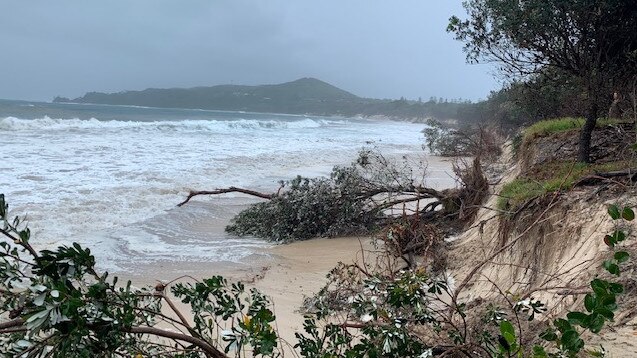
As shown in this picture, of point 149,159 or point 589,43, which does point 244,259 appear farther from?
point 149,159

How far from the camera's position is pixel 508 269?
17.4 ft

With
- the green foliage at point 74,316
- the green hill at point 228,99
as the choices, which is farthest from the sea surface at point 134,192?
the green hill at point 228,99

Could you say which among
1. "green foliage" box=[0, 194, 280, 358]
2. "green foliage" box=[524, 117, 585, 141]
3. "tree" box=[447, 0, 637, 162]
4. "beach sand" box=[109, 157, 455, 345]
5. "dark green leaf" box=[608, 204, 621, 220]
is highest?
"tree" box=[447, 0, 637, 162]

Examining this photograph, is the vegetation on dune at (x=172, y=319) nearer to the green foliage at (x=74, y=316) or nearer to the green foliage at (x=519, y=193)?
the green foliage at (x=74, y=316)

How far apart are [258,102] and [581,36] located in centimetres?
14687

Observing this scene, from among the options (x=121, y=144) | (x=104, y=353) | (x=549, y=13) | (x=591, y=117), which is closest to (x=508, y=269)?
(x=591, y=117)

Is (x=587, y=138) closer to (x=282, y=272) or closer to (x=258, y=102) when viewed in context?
(x=282, y=272)

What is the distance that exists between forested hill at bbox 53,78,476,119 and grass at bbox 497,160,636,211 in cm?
12183

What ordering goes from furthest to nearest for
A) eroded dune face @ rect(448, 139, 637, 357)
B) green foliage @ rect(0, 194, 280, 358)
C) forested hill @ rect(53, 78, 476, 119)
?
1. forested hill @ rect(53, 78, 476, 119)
2. eroded dune face @ rect(448, 139, 637, 357)
3. green foliage @ rect(0, 194, 280, 358)

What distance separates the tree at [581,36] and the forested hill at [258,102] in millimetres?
121633

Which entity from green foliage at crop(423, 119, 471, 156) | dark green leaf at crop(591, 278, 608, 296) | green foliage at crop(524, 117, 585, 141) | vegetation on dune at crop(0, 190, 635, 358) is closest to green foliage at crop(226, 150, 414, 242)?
green foliage at crop(524, 117, 585, 141)

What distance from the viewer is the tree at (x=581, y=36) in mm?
6512

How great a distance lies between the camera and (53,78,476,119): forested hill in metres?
139

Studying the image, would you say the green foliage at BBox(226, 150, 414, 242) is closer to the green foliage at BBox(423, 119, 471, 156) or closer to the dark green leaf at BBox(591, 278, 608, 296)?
the dark green leaf at BBox(591, 278, 608, 296)
